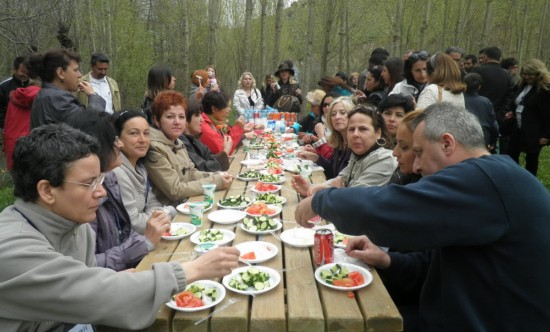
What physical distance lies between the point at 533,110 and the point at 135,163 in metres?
6.41

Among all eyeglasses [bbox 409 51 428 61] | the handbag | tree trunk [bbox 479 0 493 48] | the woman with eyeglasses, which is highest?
tree trunk [bbox 479 0 493 48]

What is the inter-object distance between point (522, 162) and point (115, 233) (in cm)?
859

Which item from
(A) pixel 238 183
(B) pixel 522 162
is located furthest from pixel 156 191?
(B) pixel 522 162

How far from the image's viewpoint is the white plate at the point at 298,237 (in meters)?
2.43

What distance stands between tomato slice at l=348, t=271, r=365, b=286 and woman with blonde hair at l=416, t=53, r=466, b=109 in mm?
3036

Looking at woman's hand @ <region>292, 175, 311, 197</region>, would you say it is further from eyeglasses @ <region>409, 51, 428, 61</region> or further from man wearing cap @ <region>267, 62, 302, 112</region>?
man wearing cap @ <region>267, 62, 302, 112</region>

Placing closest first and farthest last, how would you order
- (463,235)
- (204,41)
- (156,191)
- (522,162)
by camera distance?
1. (463,235)
2. (156,191)
3. (522,162)
4. (204,41)

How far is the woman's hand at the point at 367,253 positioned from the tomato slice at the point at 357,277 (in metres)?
0.17

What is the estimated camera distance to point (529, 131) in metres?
6.51

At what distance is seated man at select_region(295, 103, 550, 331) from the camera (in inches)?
58.4

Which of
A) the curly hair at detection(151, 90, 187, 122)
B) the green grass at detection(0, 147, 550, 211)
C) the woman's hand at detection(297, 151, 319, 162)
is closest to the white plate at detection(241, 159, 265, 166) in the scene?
the woman's hand at detection(297, 151, 319, 162)

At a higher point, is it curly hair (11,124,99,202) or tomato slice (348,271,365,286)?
curly hair (11,124,99,202)

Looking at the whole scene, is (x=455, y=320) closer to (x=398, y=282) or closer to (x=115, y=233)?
(x=398, y=282)

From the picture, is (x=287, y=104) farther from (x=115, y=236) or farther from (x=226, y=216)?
(x=115, y=236)
